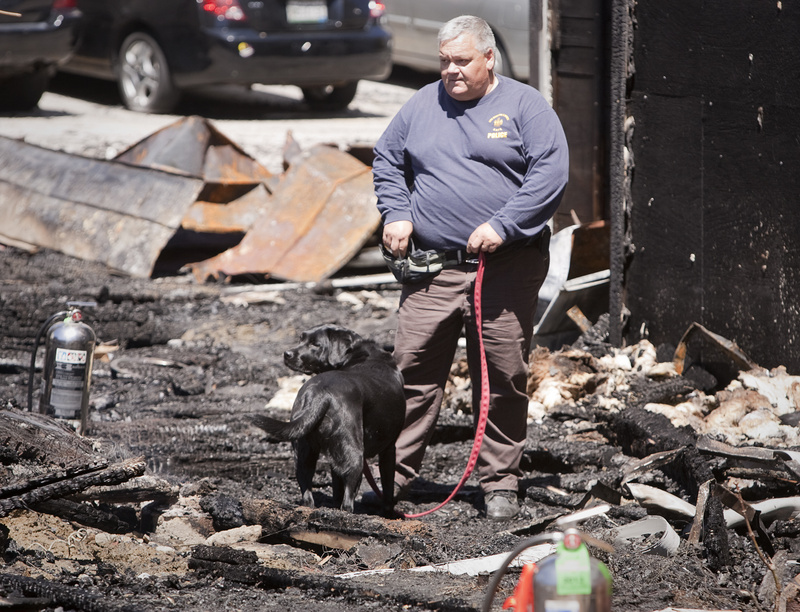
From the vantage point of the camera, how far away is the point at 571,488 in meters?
5.13

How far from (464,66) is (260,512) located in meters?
2.15

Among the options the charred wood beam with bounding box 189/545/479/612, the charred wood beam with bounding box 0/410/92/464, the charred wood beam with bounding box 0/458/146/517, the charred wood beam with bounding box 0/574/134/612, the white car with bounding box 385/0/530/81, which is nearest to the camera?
the charred wood beam with bounding box 0/574/134/612

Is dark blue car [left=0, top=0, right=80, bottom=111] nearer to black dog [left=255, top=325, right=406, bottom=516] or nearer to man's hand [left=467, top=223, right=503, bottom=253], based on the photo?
black dog [left=255, top=325, right=406, bottom=516]

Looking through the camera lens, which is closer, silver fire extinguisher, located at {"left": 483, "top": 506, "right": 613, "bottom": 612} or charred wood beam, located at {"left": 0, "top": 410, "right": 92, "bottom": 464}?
silver fire extinguisher, located at {"left": 483, "top": 506, "right": 613, "bottom": 612}

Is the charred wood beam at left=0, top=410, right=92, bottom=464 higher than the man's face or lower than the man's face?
lower

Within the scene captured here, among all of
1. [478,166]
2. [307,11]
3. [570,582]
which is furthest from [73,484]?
[307,11]

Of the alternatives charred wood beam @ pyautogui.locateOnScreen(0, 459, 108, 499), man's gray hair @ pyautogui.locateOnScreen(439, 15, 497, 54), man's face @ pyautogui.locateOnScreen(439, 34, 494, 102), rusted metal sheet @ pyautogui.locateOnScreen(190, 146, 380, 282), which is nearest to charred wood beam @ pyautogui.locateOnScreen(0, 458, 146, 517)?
charred wood beam @ pyautogui.locateOnScreen(0, 459, 108, 499)

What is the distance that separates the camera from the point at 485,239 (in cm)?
443

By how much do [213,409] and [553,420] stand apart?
83.4 inches

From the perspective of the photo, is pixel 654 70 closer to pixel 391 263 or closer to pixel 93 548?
pixel 391 263

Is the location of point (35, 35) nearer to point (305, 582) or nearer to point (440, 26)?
point (440, 26)

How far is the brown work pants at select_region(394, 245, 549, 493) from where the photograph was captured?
15.5 feet

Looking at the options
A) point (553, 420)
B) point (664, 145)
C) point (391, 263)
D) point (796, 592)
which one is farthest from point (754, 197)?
point (796, 592)

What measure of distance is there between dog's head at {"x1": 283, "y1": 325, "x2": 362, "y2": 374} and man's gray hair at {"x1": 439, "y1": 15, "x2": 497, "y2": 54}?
142 cm
